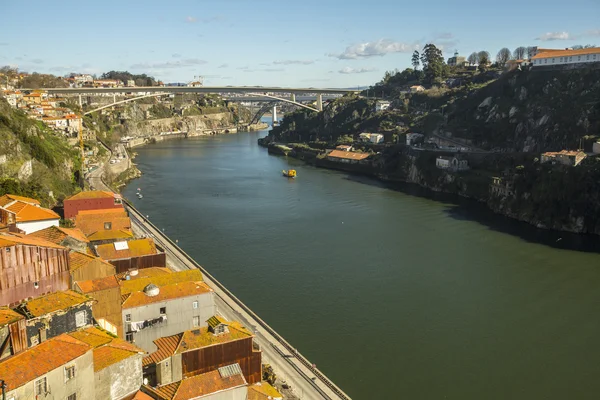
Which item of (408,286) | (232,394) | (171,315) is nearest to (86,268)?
(171,315)

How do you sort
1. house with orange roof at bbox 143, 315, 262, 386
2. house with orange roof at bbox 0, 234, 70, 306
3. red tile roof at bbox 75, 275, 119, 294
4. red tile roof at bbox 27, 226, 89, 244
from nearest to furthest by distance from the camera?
house with orange roof at bbox 0, 234, 70, 306 → house with orange roof at bbox 143, 315, 262, 386 → red tile roof at bbox 75, 275, 119, 294 → red tile roof at bbox 27, 226, 89, 244

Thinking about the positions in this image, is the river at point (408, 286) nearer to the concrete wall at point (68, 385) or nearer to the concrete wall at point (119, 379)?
the concrete wall at point (119, 379)

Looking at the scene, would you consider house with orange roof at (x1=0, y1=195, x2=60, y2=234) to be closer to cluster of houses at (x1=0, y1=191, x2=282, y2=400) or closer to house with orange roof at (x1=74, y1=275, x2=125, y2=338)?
cluster of houses at (x1=0, y1=191, x2=282, y2=400)

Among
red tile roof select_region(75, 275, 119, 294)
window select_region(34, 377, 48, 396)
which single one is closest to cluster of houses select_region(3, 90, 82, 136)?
red tile roof select_region(75, 275, 119, 294)

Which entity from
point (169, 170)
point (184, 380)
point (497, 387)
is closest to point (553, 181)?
point (497, 387)

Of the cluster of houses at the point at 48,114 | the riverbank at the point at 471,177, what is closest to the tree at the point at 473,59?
the riverbank at the point at 471,177

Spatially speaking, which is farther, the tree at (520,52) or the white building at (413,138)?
the tree at (520,52)
